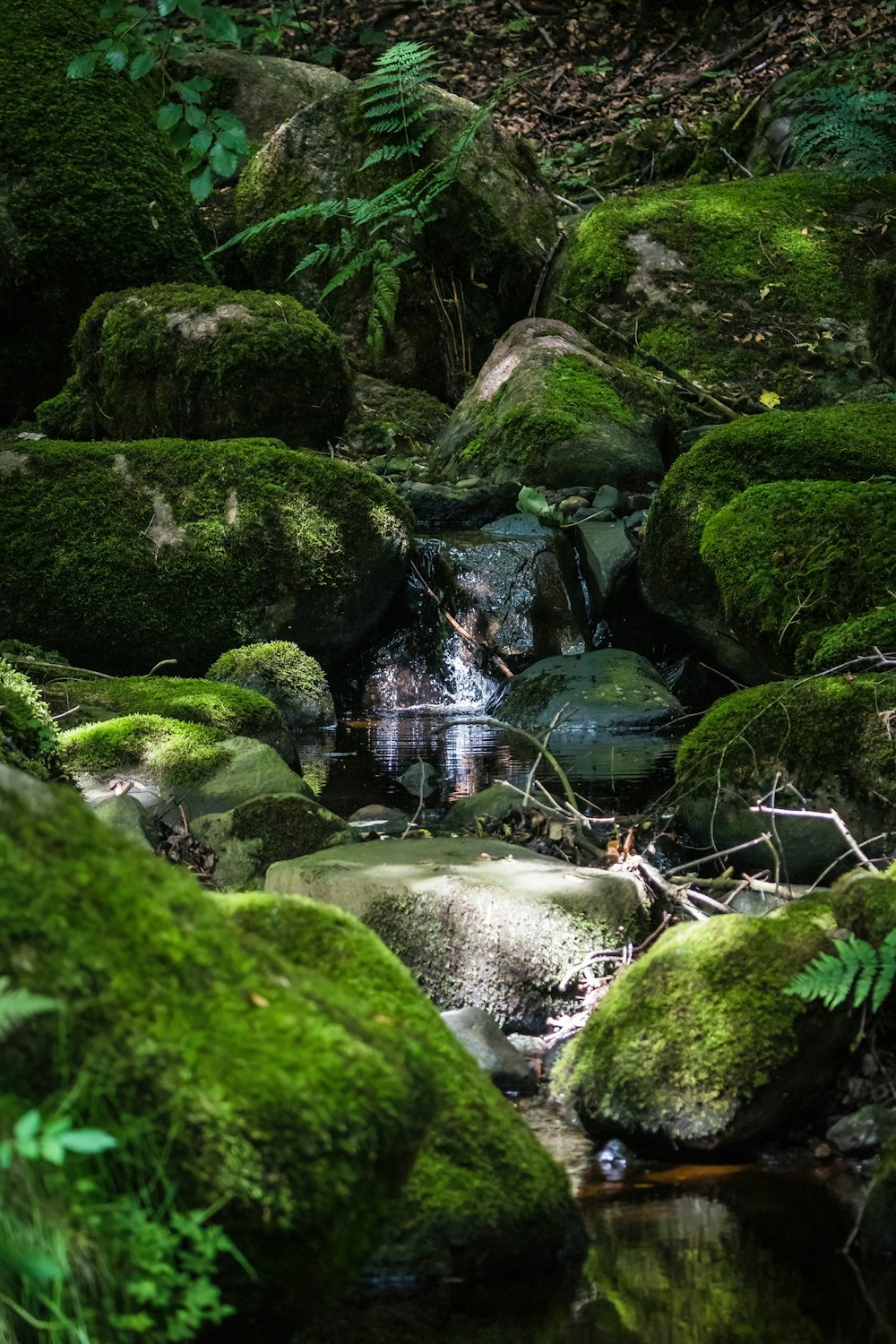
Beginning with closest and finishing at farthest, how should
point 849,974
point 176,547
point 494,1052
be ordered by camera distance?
point 849,974 < point 494,1052 < point 176,547

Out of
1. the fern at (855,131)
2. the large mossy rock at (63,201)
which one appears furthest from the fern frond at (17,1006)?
the fern at (855,131)

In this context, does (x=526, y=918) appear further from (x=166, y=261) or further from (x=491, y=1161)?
(x=166, y=261)

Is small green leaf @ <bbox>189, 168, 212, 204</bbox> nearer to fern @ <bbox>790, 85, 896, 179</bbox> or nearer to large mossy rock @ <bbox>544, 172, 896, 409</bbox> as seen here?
large mossy rock @ <bbox>544, 172, 896, 409</bbox>

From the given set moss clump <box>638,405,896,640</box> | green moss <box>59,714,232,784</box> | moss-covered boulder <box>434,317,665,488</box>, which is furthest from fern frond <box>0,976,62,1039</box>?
moss-covered boulder <box>434,317,665,488</box>

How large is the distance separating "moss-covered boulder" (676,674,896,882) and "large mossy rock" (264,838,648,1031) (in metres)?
0.96

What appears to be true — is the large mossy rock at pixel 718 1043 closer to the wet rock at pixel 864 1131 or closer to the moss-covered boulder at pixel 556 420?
the wet rock at pixel 864 1131

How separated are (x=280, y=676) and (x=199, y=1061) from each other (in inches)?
231

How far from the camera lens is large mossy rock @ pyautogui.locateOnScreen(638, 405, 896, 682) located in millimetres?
7051

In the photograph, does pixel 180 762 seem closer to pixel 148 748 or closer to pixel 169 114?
pixel 148 748

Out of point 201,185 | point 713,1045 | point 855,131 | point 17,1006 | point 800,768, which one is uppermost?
point 201,185

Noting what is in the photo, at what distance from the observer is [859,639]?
5.13 m

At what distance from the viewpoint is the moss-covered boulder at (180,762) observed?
4.82m

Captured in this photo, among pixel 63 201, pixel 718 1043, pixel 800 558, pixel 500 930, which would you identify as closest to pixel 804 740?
pixel 500 930

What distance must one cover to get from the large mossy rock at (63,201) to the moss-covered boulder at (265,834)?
7.15 metres
